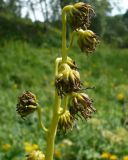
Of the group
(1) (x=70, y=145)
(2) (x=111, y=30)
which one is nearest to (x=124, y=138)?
(1) (x=70, y=145)

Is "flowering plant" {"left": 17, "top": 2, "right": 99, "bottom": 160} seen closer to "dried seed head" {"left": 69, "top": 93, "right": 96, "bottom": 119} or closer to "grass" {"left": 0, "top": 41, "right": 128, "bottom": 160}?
"dried seed head" {"left": 69, "top": 93, "right": 96, "bottom": 119}

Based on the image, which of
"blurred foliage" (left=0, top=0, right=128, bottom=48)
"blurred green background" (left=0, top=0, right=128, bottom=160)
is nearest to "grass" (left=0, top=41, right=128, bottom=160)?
"blurred green background" (left=0, top=0, right=128, bottom=160)

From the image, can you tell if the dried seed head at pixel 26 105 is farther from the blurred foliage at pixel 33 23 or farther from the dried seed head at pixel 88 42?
the blurred foliage at pixel 33 23

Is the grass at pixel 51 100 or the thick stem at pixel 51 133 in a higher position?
the grass at pixel 51 100

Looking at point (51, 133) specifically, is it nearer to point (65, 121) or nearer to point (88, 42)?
point (65, 121)

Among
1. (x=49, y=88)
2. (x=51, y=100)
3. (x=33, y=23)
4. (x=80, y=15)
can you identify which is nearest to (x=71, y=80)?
(x=80, y=15)

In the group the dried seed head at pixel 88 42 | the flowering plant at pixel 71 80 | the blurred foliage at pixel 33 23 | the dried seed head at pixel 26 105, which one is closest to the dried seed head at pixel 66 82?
the flowering plant at pixel 71 80
